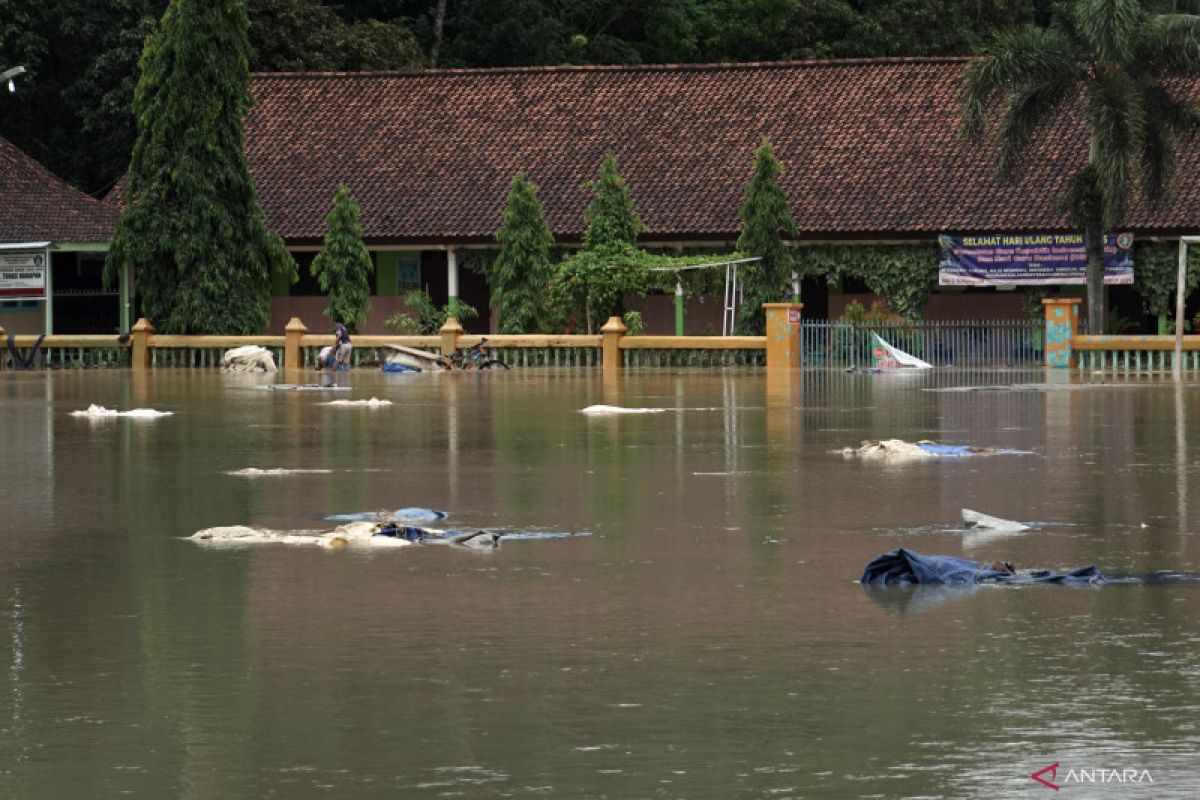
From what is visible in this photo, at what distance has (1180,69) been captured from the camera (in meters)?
43.3

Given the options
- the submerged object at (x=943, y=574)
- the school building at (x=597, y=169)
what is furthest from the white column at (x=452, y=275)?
the submerged object at (x=943, y=574)

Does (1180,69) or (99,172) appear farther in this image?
(99,172)

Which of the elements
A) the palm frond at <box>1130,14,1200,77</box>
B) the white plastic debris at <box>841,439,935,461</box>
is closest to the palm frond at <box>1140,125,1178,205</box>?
the palm frond at <box>1130,14,1200,77</box>

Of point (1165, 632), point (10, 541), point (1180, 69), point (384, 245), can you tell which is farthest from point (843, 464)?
point (384, 245)

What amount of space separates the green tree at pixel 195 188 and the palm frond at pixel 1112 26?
1632 cm

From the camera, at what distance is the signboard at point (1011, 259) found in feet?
155

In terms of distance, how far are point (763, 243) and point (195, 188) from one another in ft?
37.2

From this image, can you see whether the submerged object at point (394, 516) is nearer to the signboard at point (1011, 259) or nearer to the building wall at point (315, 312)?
the signboard at point (1011, 259)

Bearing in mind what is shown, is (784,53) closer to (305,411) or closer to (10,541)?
(305,411)

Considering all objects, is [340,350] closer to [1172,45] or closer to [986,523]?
[1172,45]

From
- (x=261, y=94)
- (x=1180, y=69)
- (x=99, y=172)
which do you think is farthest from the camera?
(x=99, y=172)

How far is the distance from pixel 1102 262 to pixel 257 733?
39.1 metres

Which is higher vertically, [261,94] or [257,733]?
[261,94]

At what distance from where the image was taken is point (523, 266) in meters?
47.6
